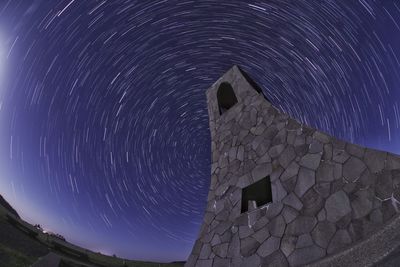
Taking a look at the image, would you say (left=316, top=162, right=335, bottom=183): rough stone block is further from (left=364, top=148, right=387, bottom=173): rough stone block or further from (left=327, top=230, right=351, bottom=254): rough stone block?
(left=327, top=230, right=351, bottom=254): rough stone block

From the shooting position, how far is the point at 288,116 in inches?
204

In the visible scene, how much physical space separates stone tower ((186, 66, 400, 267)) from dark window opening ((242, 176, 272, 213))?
22 millimetres

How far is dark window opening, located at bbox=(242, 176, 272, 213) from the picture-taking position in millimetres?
5129

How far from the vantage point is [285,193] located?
4.31 metres

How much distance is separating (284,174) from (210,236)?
2211mm

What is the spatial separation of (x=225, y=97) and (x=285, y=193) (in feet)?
15.9

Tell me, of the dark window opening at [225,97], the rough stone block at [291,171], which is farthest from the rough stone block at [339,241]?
the dark window opening at [225,97]

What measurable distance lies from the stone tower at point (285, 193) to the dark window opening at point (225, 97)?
4.40 ft

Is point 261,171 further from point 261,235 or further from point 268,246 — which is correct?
point 268,246

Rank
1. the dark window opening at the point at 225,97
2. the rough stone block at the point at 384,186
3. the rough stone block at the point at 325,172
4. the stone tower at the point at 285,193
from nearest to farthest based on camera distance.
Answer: the rough stone block at the point at 384,186, the stone tower at the point at 285,193, the rough stone block at the point at 325,172, the dark window opening at the point at 225,97

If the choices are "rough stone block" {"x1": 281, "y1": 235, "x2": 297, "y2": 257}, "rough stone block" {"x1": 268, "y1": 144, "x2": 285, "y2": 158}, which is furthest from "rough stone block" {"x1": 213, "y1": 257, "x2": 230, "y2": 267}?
"rough stone block" {"x1": 268, "y1": 144, "x2": 285, "y2": 158}

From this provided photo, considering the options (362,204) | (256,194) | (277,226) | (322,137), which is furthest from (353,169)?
(256,194)

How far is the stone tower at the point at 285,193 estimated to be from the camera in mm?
3211

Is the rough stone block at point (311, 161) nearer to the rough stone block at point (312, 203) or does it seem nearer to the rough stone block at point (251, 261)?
the rough stone block at point (312, 203)
